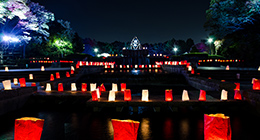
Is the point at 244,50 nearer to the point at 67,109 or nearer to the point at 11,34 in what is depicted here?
the point at 67,109

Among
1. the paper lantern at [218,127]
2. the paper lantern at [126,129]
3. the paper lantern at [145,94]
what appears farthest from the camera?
the paper lantern at [145,94]

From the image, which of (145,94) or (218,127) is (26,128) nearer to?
(218,127)

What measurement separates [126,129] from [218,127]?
157cm

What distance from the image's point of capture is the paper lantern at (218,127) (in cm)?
312

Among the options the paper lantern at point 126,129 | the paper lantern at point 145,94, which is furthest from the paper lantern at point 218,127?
the paper lantern at point 145,94

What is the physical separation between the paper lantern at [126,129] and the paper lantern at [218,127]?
51.3 inches

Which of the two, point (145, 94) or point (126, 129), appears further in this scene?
point (145, 94)

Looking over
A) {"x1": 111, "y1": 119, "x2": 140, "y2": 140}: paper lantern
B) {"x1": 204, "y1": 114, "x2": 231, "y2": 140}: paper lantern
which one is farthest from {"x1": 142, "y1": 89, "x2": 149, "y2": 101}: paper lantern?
{"x1": 111, "y1": 119, "x2": 140, "y2": 140}: paper lantern

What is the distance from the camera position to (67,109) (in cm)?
746

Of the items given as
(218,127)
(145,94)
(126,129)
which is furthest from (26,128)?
(145,94)

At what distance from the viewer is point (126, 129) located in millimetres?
3045

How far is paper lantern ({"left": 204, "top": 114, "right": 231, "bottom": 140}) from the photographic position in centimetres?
312

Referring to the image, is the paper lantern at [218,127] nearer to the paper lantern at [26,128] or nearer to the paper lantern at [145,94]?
the paper lantern at [26,128]

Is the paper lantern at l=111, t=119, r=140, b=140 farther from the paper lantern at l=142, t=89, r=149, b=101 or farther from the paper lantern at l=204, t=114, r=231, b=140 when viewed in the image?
the paper lantern at l=142, t=89, r=149, b=101
